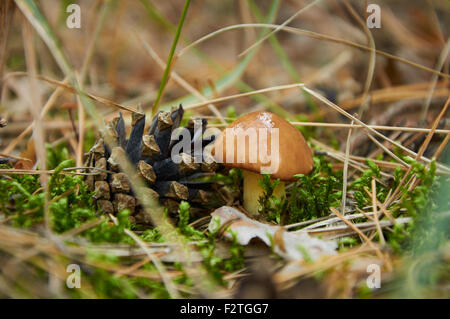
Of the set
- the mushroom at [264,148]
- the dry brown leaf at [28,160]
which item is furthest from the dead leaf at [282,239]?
the dry brown leaf at [28,160]

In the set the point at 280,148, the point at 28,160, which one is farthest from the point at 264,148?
the point at 28,160

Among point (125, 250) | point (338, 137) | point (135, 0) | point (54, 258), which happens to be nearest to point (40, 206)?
point (54, 258)

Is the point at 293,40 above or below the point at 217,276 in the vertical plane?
above

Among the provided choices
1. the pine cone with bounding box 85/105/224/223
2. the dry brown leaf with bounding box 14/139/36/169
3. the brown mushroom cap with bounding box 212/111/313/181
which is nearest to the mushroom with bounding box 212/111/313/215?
the brown mushroom cap with bounding box 212/111/313/181

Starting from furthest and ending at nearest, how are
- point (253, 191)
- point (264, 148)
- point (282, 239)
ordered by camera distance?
point (253, 191), point (264, 148), point (282, 239)

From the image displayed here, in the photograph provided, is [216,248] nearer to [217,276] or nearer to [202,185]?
[217,276]

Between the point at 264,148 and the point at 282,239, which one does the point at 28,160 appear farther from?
the point at 282,239
